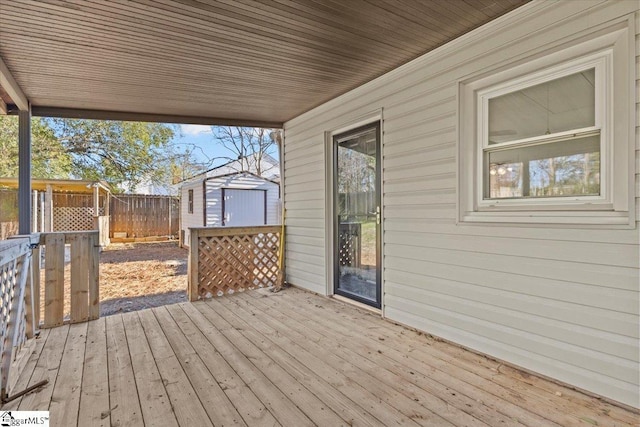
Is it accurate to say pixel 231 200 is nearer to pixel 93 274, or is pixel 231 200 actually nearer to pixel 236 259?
pixel 236 259

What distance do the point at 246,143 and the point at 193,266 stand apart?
11.2m

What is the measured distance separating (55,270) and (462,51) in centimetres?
450

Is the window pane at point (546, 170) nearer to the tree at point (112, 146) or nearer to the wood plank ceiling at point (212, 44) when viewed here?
the wood plank ceiling at point (212, 44)

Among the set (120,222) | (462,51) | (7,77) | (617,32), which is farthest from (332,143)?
(120,222)

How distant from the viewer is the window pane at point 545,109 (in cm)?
213

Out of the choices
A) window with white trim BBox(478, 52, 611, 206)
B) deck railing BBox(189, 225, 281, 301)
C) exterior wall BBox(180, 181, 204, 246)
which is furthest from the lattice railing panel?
exterior wall BBox(180, 181, 204, 246)

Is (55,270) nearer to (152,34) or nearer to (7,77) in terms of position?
(7,77)

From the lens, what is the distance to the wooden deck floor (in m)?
1.90

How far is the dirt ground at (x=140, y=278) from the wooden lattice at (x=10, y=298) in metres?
1.92

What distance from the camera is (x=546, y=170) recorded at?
234 centimetres

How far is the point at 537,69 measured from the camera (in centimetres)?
233

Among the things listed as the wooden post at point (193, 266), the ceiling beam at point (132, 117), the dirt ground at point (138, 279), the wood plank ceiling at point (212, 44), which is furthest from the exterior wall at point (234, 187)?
the wood plank ceiling at point (212, 44)

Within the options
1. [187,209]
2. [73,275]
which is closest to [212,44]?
[73,275]

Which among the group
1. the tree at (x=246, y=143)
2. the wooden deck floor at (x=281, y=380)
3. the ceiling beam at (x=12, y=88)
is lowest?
the wooden deck floor at (x=281, y=380)
